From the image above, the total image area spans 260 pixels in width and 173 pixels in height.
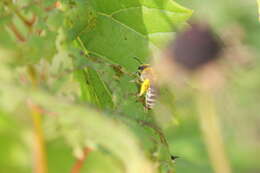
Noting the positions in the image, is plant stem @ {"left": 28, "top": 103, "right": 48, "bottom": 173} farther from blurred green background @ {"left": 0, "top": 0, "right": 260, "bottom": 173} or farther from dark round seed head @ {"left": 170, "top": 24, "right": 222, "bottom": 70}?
dark round seed head @ {"left": 170, "top": 24, "right": 222, "bottom": 70}

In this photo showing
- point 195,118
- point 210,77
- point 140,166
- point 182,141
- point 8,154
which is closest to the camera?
point 140,166

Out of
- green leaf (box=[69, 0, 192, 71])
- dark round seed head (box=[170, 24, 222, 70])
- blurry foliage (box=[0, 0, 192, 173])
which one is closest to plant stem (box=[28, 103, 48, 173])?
blurry foliage (box=[0, 0, 192, 173])

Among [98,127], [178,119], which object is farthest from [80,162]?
[98,127]

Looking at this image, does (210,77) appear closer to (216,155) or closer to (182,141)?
(216,155)

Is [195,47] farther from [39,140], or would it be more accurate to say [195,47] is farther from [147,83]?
[39,140]

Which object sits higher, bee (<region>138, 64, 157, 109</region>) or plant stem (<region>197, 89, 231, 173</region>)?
bee (<region>138, 64, 157, 109</region>)

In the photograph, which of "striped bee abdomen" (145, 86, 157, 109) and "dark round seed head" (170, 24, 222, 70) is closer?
"dark round seed head" (170, 24, 222, 70)

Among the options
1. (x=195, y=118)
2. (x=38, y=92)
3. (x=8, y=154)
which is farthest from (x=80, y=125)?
(x=195, y=118)
